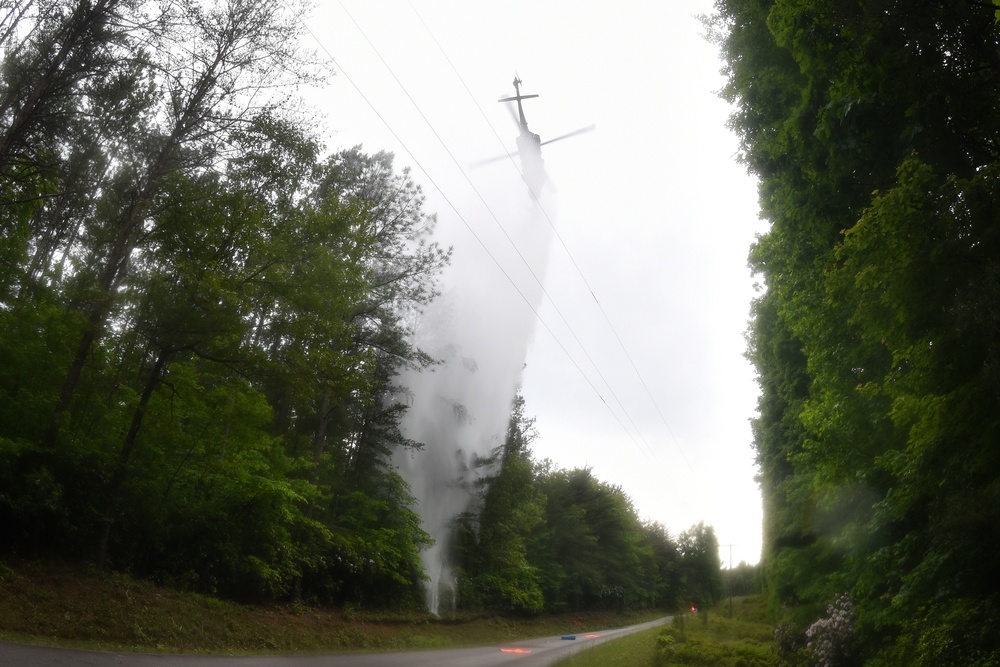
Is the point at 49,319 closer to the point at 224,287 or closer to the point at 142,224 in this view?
the point at 142,224

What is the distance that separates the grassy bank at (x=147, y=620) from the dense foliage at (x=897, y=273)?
12723 millimetres

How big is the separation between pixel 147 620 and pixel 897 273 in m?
Result: 14.3

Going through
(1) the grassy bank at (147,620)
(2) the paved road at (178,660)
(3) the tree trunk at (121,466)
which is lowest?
(2) the paved road at (178,660)

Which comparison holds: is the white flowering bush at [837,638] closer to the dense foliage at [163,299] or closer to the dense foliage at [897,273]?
the dense foliage at [897,273]

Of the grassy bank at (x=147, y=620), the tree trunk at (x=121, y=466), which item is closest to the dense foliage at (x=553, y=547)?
the grassy bank at (x=147, y=620)

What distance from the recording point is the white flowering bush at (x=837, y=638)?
14.2 metres

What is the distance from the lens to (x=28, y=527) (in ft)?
44.6

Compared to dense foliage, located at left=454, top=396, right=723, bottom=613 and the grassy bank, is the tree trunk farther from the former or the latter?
dense foliage, located at left=454, top=396, right=723, bottom=613

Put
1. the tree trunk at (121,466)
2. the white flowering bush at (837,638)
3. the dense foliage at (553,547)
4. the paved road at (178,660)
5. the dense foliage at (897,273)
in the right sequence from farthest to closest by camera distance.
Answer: the dense foliage at (553,547) → the tree trunk at (121,466) → the white flowering bush at (837,638) → the paved road at (178,660) → the dense foliage at (897,273)

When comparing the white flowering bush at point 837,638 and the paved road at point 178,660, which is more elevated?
the white flowering bush at point 837,638

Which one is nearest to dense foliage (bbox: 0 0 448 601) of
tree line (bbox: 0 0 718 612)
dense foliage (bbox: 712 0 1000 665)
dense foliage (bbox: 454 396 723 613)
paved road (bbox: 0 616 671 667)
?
tree line (bbox: 0 0 718 612)

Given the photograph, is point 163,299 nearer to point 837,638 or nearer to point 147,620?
point 147,620

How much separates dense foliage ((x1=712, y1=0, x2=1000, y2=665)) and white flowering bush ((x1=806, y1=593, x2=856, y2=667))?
191mm

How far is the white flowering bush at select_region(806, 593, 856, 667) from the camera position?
1424 cm
